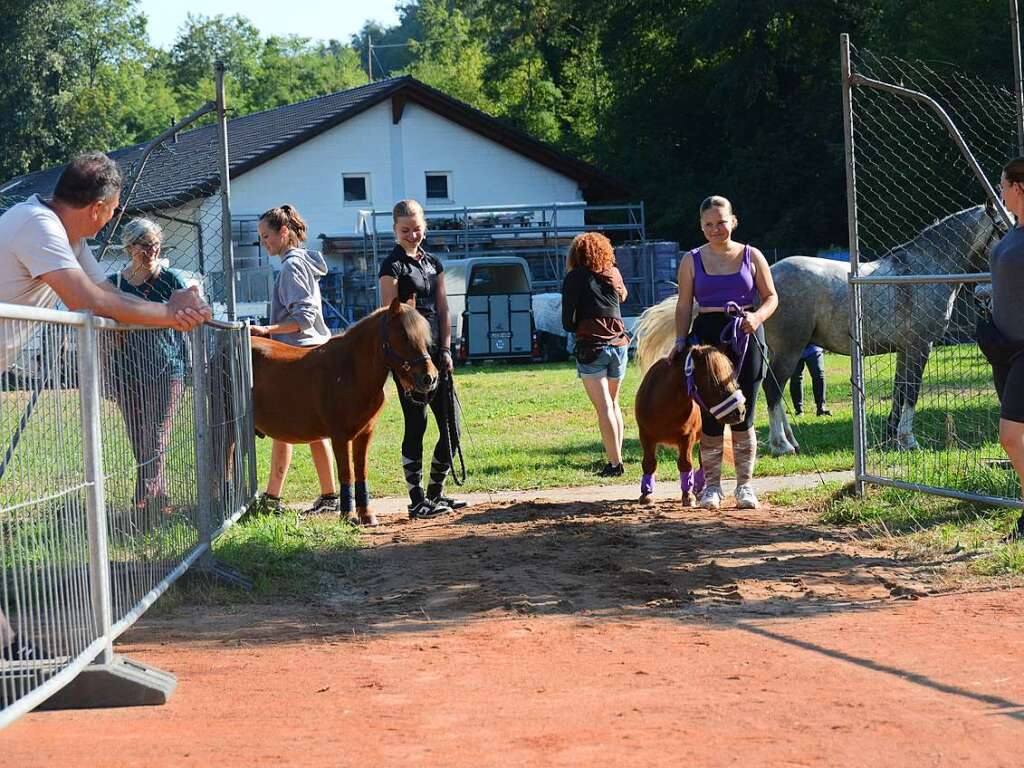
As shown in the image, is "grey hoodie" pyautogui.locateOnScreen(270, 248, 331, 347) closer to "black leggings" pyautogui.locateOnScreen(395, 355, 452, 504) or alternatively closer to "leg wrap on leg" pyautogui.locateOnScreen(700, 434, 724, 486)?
"black leggings" pyautogui.locateOnScreen(395, 355, 452, 504)

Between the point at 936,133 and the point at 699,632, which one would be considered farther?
the point at 936,133

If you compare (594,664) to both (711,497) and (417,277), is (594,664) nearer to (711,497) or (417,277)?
(711,497)

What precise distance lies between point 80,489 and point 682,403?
204 inches

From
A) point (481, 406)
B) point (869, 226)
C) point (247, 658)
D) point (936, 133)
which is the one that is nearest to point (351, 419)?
Result: point (247, 658)

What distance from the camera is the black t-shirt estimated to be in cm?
909

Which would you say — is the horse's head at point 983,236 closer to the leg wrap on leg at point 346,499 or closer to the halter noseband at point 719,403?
the halter noseband at point 719,403

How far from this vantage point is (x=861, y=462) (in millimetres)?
9273

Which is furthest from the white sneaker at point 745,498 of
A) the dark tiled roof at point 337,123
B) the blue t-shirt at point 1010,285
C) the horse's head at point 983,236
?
the dark tiled roof at point 337,123

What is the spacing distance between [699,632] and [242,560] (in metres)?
2.88

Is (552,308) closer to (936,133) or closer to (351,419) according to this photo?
(936,133)

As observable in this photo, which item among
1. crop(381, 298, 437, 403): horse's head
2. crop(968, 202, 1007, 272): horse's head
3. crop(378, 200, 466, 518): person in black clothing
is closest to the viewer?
crop(381, 298, 437, 403): horse's head

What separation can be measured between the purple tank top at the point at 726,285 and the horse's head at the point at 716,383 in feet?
1.21

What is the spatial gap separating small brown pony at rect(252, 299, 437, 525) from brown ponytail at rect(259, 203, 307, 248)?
0.77 meters

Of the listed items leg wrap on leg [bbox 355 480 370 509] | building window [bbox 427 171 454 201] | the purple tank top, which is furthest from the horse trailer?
the purple tank top
